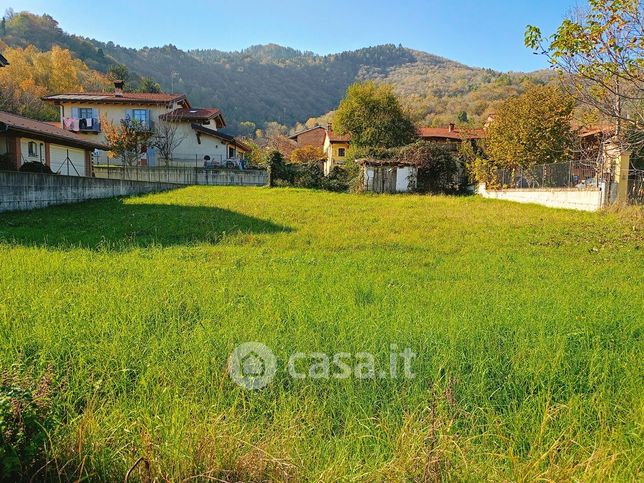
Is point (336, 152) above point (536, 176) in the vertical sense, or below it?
above

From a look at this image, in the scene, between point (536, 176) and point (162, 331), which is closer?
point (162, 331)

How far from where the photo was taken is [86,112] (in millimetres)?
34188

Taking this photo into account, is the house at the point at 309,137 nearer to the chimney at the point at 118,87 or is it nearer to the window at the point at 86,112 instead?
the chimney at the point at 118,87

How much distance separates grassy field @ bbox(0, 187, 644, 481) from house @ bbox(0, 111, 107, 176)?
1291 cm

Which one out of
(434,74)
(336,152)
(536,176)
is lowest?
(536,176)

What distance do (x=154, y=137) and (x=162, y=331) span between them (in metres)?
33.7

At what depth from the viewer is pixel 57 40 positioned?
59938 millimetres

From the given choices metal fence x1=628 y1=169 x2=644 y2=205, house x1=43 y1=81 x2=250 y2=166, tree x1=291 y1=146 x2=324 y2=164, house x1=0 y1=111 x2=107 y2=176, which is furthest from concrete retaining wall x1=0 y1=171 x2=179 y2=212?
tree x1=291 y1=146 x2=324 y2=164

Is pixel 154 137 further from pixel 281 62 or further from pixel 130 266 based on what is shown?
pixel 281 62

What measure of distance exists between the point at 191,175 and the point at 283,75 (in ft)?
214

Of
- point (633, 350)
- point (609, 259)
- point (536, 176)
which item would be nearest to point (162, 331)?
point (633, 350)

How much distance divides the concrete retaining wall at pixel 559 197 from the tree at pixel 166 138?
25190 mm

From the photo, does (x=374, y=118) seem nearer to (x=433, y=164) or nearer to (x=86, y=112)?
(x=433, y=164)

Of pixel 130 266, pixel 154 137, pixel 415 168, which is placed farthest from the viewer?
pixel 154 137
